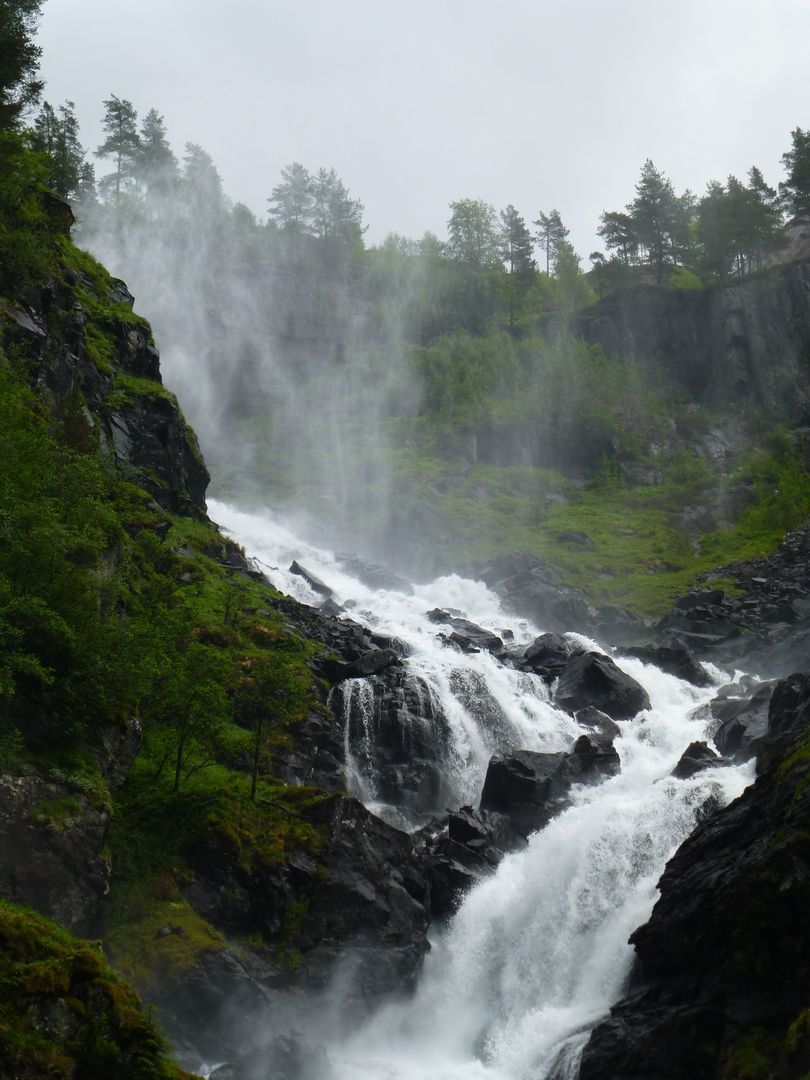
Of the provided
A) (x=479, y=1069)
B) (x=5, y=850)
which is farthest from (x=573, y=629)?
(x=5, y=850)

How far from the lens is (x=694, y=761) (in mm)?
32625

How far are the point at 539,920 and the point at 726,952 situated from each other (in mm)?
7976

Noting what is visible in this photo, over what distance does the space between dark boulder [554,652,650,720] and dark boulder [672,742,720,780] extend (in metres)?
7.48

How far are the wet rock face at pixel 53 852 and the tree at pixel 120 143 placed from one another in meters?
102

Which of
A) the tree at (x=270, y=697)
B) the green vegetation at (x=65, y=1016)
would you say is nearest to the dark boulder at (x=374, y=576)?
the tree at (x=270, y=697)

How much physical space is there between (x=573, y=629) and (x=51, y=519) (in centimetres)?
4070

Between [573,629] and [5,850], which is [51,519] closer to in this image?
[5,850]

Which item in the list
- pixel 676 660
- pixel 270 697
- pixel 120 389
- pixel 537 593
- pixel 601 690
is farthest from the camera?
pixel 537 593

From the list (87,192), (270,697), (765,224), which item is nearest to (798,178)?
(765,224)

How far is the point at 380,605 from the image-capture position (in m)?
55.9

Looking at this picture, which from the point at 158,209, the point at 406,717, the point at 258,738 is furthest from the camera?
the point at 158,209

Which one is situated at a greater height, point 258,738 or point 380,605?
point 380,605

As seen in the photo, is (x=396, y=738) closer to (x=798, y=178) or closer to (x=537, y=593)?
(x=537, y=593)

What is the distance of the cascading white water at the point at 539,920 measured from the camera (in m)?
23.2
